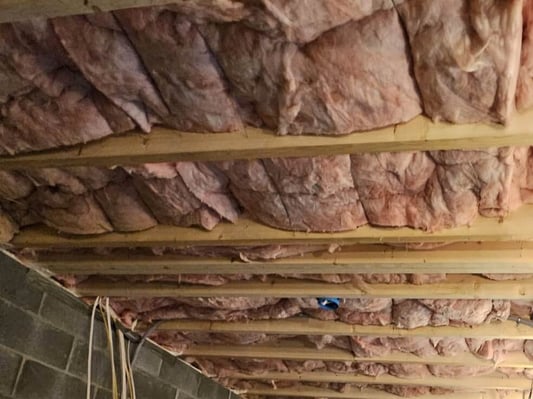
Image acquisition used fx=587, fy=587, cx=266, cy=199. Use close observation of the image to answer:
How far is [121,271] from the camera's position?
8.19ft

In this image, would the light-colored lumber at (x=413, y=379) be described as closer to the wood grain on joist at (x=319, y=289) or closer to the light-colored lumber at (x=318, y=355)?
the light-colored lumber at (x=318, y=355)

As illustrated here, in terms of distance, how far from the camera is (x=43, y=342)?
8.39ft

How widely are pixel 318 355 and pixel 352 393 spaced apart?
3.17 ft

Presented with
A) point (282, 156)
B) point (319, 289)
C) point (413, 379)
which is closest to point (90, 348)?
point (319, 289)

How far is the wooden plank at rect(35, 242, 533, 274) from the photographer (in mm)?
1952

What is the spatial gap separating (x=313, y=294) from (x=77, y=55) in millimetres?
1471

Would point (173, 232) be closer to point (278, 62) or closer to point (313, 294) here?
point (313, 294)

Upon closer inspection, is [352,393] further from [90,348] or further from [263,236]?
[263,236]

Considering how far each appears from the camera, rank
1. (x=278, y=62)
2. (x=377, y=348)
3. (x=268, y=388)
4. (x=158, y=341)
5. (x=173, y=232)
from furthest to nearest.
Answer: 1. (x=268, y=388)
2. (x=158, y=341)
3. (x=377, y=348)
4. (x=173, y=232)
5. (x=278, y=62)

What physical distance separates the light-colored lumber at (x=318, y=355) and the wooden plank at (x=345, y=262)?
122 centimetres

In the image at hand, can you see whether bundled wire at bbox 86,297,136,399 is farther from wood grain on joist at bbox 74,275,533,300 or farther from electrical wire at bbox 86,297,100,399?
wood grain on joist at bbox 74,275,533,300

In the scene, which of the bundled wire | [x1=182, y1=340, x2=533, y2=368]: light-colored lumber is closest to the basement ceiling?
the bundled wire

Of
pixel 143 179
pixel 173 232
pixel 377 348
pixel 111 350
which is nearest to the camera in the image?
pixel 143 179

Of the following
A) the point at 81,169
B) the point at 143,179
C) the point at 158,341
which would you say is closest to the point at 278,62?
the point at 143,179
